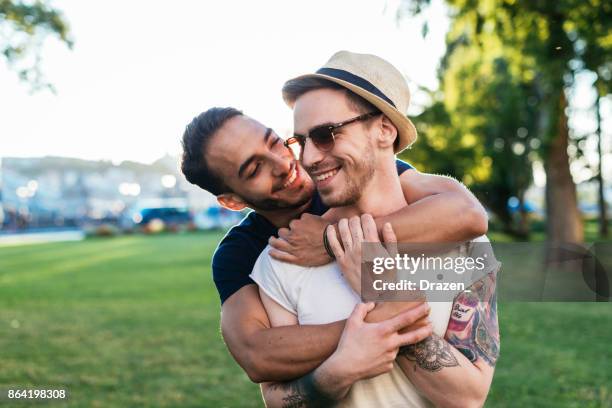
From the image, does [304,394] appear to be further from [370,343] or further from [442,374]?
[442,374]

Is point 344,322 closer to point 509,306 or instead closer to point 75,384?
point 75,384

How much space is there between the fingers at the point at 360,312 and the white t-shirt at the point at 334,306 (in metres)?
0.09

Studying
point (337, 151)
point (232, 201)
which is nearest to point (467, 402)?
point (337, 151)

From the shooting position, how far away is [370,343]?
7.05ft

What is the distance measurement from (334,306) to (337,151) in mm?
541

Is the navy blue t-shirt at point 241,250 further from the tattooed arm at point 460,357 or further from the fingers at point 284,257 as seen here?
the tattooed arm at point 460,357

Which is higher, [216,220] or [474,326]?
[474,326]

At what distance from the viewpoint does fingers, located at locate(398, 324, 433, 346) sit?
2174mm

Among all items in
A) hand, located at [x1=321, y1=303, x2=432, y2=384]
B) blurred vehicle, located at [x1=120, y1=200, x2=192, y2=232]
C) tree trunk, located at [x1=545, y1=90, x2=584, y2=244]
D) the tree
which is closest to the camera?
hand, located at [x1=321, y1=303, x2=432, y2=384]

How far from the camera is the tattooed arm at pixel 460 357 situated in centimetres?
221

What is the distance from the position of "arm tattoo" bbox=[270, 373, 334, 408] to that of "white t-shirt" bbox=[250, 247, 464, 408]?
0.10m

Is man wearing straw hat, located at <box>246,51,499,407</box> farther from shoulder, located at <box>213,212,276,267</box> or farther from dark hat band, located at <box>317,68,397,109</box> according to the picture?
shoulder, located at <box>213,212,276,267</box>

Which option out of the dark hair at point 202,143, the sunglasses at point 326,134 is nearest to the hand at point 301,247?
the sunglasses at point 326,134

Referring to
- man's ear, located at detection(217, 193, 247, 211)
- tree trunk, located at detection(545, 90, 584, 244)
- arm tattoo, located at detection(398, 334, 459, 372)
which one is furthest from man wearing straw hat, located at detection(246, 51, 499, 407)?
tree trunk, located at detection(545, 90, 584, 244)
